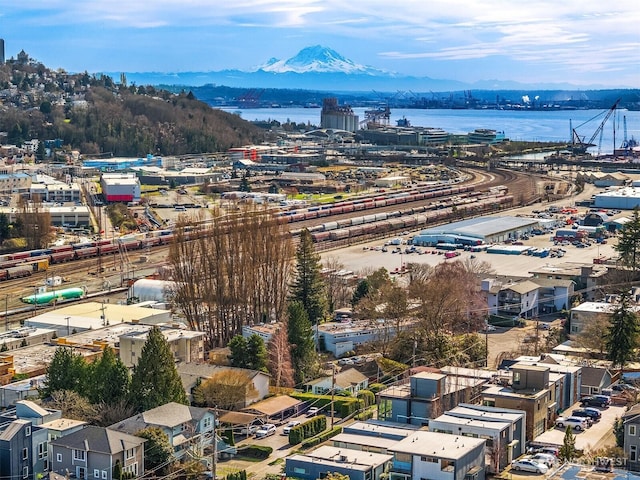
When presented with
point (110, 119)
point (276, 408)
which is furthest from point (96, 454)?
point (110, 119)

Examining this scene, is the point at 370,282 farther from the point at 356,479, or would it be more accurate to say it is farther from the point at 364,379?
the point at 356,479

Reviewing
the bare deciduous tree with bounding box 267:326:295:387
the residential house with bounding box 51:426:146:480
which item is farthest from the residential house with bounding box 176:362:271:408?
the residential house with bounding box 51:426:146:480

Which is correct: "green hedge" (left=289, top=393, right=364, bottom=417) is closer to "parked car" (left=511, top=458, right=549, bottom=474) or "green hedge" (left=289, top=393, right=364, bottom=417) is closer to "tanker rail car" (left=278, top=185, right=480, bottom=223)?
"parked car" (left=511, top=458, right=549, bottom=474)

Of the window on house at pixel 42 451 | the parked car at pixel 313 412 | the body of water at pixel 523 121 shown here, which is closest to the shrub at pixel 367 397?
the parked car at pixel 313 412

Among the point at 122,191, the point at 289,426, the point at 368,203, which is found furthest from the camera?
the point at 368,203

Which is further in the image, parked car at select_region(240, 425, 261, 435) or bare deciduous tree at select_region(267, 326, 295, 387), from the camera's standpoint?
bare deciduous tree at select_region(267, 326, 295, 387)

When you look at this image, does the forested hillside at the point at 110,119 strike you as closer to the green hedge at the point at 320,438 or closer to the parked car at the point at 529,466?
the green hedge at the point at 320,438

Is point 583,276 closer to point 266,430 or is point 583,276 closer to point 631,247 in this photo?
point 631,247
